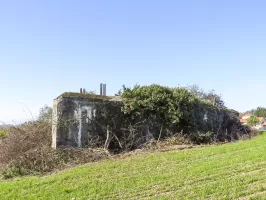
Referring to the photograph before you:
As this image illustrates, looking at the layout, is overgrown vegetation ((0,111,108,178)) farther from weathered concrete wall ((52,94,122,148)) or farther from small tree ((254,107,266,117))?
small tree ((254,107,266,117))

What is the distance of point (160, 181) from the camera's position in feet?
21.1

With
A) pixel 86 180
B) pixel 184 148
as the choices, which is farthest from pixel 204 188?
pixel 184 148

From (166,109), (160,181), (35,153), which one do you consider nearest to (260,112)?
(166,109)

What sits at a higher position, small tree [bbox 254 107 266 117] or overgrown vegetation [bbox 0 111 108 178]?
small tree [bbox 254 107 266 117]

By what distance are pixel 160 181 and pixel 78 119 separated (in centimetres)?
578

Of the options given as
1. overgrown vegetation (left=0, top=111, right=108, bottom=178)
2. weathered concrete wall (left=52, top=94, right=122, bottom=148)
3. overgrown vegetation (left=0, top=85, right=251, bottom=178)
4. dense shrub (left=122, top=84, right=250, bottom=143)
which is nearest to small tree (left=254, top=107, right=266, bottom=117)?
overgrown vegetation (left=0, top=85, right=251, bottom=178)

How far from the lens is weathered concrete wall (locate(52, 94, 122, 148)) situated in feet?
35.7

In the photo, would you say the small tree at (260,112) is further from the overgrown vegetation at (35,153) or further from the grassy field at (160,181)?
the overgrown vegetation at (35,153)

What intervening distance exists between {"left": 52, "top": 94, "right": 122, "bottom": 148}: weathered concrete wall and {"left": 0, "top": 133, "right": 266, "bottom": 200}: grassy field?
2.79m

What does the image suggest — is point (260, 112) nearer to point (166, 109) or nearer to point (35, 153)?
point (166, 109)

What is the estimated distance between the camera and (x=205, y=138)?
47.5 ft

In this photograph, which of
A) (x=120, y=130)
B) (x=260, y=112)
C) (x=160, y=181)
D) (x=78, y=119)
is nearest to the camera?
(x=160, y=181)

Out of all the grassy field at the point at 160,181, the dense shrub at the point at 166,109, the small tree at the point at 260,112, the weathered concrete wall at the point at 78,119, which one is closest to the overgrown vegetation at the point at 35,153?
the weathered concrete wall at the point at 78,119

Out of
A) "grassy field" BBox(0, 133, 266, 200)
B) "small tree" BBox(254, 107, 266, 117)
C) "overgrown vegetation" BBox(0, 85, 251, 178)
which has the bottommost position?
"grassy field" BBox(0, 133, 266, 200)
